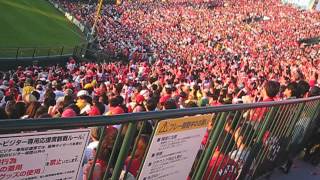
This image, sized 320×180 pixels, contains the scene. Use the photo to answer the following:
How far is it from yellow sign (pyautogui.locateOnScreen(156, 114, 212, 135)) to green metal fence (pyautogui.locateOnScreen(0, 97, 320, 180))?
0.05 metres

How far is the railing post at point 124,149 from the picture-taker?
13.0 ft

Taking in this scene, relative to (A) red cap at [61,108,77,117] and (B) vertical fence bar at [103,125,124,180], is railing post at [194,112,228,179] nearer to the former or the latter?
(B) vertical fence bar at [103,125,124,180]

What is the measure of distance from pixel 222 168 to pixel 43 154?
3.07 m

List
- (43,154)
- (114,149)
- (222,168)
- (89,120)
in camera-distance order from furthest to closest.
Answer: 1. (222,168)
2. (114,149)
3. (89,120)
4. (43,154)

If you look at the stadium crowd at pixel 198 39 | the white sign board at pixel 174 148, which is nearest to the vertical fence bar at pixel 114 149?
the white sign board at pixel 174 148

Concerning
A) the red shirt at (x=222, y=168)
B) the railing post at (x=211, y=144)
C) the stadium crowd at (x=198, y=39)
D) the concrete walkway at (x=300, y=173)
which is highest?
the railing post at (x=211, y=144)

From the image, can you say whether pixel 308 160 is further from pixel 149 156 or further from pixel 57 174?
pixel 57 174

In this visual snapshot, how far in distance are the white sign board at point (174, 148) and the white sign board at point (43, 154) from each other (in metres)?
0.80

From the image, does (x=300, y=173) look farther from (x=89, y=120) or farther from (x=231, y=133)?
(x=89, y=120)

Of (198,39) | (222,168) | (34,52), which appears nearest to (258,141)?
(222,168)

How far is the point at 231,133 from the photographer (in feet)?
18.5

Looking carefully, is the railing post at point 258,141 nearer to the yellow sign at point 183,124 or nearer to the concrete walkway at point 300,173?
the concrete walkway at point 300,173

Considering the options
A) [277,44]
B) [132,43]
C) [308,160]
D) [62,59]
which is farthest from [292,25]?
[308,160]

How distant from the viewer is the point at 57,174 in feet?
11.3
